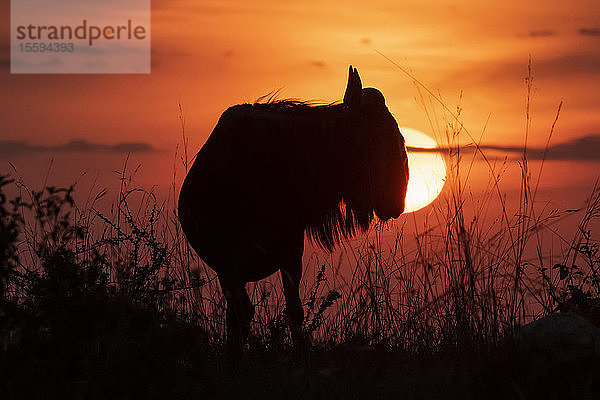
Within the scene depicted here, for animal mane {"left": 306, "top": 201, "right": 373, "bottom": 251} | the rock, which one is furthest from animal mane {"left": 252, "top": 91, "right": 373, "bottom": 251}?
the rock

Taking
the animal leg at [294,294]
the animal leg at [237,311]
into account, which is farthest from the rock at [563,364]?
the animal leg at [237,311]

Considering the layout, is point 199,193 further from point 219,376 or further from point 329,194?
point 219,376

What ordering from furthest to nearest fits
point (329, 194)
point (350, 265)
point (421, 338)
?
point (350, 265) → point (421, 338) → point (329, 194)

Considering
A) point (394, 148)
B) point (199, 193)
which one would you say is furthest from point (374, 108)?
point (199, 193)

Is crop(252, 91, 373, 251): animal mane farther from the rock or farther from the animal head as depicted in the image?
the rock

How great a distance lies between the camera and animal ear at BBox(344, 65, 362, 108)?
5918mm

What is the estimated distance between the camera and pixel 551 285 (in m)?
6.43

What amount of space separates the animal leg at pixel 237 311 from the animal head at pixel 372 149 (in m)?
1.06

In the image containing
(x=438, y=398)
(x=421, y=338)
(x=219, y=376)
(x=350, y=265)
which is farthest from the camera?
(x=350, y=265)

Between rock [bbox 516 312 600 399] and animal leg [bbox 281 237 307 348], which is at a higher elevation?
animal leg [bbox 281 237 307 348]

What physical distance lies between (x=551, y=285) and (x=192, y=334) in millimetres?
3211

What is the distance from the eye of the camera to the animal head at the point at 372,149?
5.92m

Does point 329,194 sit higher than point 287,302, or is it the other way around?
point 329,194

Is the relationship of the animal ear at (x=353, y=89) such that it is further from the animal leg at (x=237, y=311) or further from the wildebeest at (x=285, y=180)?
the animal leg at (x=237, y=311)
